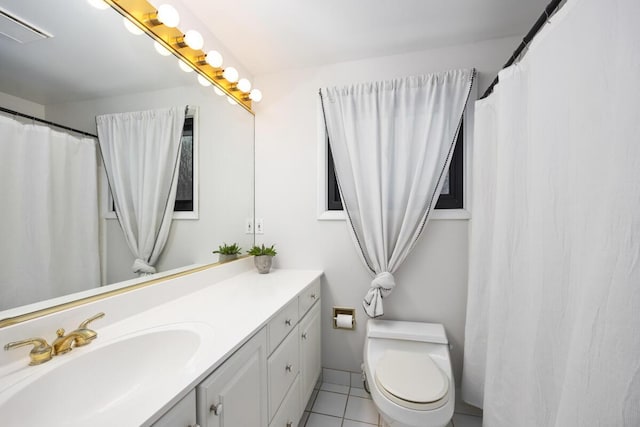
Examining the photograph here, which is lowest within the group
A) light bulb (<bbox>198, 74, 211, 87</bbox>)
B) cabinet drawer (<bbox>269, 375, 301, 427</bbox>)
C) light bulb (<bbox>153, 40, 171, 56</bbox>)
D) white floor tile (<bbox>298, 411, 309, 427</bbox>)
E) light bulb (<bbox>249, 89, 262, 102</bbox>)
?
white floor tile (<bbox>298, 411, 309, 427</bbox>)

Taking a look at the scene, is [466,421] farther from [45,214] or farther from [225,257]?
[45,214]

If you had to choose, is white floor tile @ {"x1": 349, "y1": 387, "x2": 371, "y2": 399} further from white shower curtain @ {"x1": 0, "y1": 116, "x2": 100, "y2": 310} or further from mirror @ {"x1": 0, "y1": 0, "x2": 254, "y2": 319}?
white shower curtain @ {"x1": 0, "y1": 116, "x2": 100, "y2": 310}

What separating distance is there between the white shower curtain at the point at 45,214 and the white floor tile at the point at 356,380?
166 centimetres

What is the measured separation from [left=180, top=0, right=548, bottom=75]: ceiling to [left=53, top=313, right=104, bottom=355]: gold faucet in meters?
1.56

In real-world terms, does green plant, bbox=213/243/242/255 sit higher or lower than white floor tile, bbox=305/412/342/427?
higher

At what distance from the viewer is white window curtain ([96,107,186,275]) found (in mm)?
1035

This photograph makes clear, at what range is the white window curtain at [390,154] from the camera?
5.31 ft

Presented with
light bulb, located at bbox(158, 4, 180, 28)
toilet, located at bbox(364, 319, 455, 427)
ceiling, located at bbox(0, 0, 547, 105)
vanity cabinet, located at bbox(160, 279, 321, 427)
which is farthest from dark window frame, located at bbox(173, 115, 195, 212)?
toilet, located at bbox(364, 319, 455, 427)

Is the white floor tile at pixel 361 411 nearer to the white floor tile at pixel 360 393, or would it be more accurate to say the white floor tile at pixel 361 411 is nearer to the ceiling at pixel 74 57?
the white floor tile at pixel 360 393

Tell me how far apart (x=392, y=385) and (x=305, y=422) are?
2.28 ft

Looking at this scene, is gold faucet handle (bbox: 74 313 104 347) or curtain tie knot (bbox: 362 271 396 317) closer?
gold faucet handle (bbox: 74 313 104 347)

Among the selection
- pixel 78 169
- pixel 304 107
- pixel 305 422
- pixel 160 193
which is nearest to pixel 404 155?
pixel 304 107

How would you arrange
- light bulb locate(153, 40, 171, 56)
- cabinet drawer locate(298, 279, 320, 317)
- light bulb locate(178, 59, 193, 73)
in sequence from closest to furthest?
light bulb locate(153, 40, 171, 56) < light bulb locate(178, 59, 193, 73) < cabinet drawer locate(298, 279, 320, 317)

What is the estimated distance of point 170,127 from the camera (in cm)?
131
